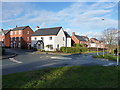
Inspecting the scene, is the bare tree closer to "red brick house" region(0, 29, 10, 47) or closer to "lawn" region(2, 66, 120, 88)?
"lawn" region(2, 66, 120, 88)

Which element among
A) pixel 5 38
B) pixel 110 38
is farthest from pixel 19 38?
pixel 110 38

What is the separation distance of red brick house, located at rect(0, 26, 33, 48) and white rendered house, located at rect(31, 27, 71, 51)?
5.87 metres

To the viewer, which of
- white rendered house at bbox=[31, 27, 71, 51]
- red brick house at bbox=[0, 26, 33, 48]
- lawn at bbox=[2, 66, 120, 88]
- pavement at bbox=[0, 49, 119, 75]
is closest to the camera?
lawn at bbox=[2, 66, 120, 88]

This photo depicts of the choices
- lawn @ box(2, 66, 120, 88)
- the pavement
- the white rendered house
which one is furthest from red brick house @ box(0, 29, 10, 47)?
lawn @ box(2, 66, 120, 88)

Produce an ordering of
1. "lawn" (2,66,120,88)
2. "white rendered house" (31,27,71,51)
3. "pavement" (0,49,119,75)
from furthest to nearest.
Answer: "white rendered house" (31,27,71,51), "pavement" (0,49,119,75), "lawn" (2,66,120,88)

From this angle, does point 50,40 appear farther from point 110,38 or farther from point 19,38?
point 110,38

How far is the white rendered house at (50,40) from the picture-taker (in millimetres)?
40000

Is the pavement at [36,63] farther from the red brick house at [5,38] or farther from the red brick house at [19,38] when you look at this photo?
the red brick house at [5,38]

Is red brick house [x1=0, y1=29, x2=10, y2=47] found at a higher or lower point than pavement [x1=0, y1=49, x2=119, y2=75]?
higher

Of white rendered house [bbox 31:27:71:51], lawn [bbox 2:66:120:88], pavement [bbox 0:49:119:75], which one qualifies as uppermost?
white rendered house [bbox 31:27:71:51]

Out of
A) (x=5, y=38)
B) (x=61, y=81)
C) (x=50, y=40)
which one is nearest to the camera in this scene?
(x=61, y=81)

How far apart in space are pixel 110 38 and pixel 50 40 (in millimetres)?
21654

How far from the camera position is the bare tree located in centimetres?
4147

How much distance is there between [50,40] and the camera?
4069cm
